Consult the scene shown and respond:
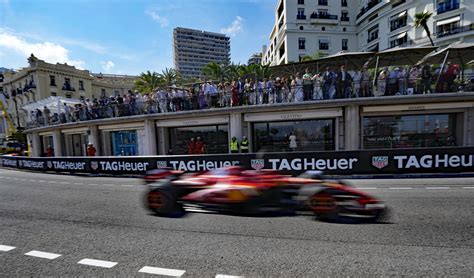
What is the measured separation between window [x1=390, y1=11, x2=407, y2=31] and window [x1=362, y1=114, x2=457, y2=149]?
31758 millimetres

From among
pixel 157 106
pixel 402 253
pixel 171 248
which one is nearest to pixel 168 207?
pixel 171 248

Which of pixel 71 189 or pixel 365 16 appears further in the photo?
pixel 365 16

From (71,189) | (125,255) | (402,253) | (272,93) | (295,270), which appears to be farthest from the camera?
Answer: (272,93)

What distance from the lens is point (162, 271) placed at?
3.23 meters

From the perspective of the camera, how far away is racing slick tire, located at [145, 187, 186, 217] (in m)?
5.69

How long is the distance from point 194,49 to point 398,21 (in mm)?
145329

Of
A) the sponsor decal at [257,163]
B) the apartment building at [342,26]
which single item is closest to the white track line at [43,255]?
the sponsor decal at [257,163]

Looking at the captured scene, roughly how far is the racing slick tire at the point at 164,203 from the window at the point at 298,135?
11.6 m

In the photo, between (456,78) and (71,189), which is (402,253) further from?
(456,78)

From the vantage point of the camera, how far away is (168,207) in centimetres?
571

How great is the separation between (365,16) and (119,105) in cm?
4655

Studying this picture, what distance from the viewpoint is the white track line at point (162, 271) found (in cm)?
316

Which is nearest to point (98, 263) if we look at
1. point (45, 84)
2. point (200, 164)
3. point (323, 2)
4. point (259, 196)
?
point (259, 196)

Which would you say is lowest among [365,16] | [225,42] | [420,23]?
[420,23]
